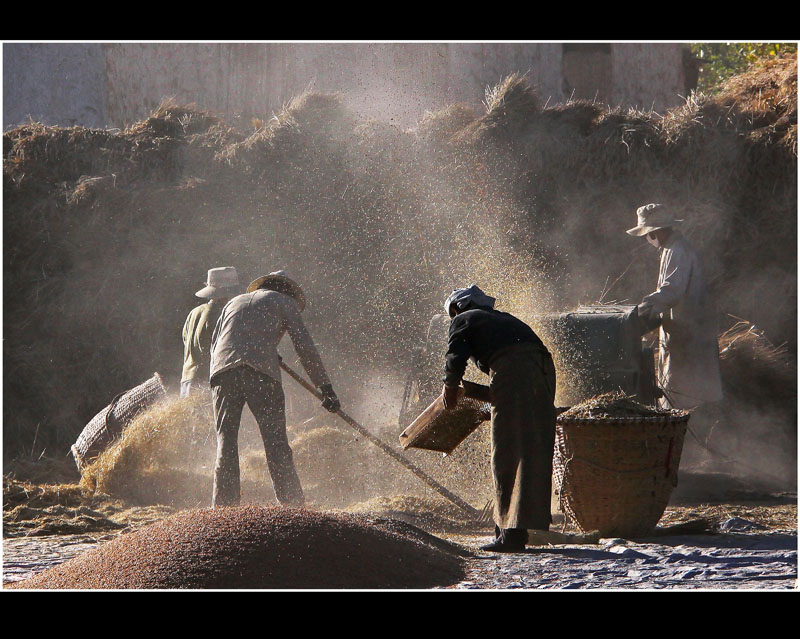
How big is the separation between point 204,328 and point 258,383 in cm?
159

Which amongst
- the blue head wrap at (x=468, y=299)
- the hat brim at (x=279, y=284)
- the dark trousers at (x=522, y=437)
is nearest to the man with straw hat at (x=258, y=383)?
the hat brim at (x=279, y=284)

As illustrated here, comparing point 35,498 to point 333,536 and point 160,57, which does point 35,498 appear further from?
point 160,57

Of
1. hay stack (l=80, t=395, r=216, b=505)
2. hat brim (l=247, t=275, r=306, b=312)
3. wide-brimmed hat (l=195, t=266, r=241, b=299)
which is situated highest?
wide-brimmed hat (l=195, t=266, r=241, b=299)

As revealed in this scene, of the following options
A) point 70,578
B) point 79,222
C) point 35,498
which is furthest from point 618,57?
point 70,578

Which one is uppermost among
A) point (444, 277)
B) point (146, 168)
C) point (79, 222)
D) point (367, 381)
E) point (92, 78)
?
point (92, 78)

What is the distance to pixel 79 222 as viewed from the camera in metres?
10.8

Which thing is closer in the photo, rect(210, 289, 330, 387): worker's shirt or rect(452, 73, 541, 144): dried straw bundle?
rect(210, 289, 330, 387): worker's shirt

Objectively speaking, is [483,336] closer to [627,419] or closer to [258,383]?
[627,419]

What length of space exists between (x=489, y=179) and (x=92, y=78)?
259 inches

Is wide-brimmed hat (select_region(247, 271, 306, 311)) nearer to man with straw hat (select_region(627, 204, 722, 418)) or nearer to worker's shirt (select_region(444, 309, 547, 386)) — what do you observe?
worker's shirt (select_region(444, 309, 547, 386))

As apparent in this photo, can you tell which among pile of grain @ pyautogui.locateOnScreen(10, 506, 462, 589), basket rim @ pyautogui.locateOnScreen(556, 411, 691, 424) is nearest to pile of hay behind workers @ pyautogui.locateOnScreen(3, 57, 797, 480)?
basket rim @ pyautogui.locateOnScreen(556, 411, 691, 424)

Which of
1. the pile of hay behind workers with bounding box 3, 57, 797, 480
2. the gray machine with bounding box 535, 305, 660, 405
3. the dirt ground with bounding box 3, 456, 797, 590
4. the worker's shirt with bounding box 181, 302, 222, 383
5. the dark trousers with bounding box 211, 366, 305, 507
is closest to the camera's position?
the dirt ground with bounding box 3, 456, 797, 590

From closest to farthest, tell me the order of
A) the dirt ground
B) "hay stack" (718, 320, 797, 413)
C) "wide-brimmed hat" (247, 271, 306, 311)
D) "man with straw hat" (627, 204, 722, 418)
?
the dirt ground
"wide-brimmed hat" (247, 271, 306, 311)
"man with straw hat" (627, 204, 722, 418)
"hay stack" (718, 320, 797, 413)

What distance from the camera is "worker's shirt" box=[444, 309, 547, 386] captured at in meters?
5.44
